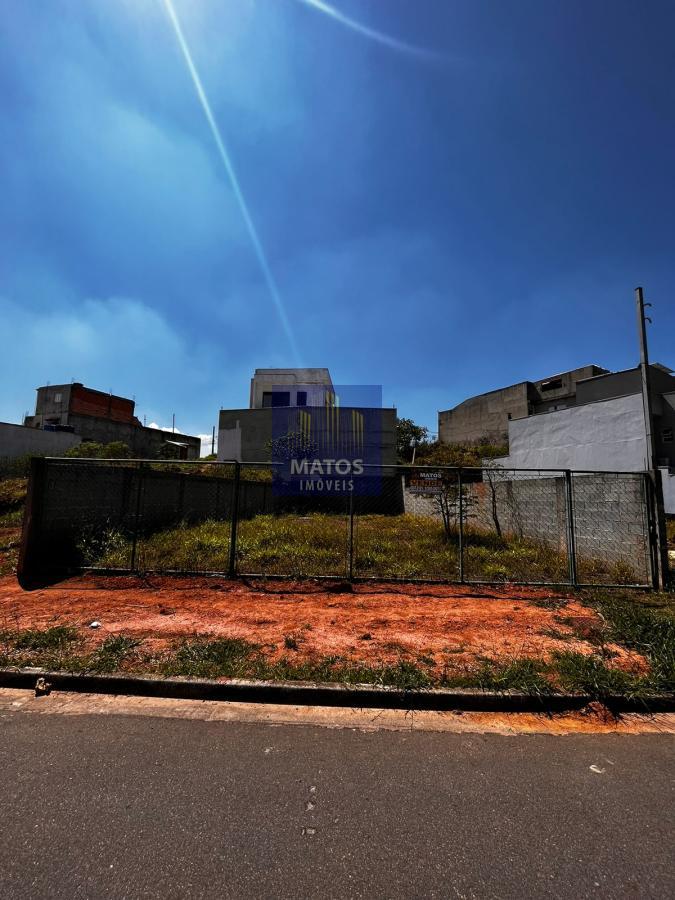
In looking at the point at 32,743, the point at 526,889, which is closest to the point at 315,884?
the point at 526,889

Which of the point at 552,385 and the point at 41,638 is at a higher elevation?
the point at 552,385

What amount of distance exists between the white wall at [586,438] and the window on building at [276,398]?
2448cm

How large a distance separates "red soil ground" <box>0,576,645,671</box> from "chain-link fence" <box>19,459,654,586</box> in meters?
0.53

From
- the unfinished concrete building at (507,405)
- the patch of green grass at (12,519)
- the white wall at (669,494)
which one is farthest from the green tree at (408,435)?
the patch of green grass at (12,519)

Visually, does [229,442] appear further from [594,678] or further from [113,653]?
[594,678]

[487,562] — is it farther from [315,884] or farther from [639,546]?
[315,884]

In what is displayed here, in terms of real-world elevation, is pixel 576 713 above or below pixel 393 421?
below

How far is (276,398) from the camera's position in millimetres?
44719

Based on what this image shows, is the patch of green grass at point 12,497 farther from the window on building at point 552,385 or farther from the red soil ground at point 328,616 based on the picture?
the window on building at point 552,385

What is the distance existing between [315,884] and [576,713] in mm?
2613

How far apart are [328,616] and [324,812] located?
10.4 ft

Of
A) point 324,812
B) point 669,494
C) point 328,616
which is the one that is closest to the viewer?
point 324,812

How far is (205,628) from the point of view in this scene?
16.0 ft

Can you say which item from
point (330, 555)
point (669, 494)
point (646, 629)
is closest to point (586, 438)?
point (669, 494)
